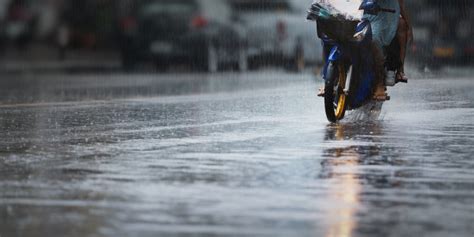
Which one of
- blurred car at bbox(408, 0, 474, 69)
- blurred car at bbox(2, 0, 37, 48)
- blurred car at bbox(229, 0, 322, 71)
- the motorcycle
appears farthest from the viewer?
blurred car at bbox(408, 0, 474, 69)

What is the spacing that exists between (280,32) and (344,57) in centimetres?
1652

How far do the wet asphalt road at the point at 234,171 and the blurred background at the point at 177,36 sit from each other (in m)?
14.0

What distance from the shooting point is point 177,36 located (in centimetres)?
3291

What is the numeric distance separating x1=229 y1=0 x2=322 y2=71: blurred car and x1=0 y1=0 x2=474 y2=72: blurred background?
0.02 meters

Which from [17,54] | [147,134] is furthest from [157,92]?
[17,54]

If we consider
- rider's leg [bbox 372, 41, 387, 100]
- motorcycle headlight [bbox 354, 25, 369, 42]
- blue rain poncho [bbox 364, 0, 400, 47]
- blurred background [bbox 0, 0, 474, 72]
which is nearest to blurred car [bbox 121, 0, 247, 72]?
blurred background [bbox 0, 0, 474, 72]

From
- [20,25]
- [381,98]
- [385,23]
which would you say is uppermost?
[385,23]

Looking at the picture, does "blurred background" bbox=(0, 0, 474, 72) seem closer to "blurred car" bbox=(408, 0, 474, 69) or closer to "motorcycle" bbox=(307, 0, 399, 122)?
"blurred car" bbox=(408, 0, 474, 69)

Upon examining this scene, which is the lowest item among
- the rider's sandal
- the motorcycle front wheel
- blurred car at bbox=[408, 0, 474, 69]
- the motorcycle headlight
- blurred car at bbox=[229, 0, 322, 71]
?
blurred car at bbox=[408, 0, 474, 69]

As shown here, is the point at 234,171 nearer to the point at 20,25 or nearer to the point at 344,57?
the point at 344,57

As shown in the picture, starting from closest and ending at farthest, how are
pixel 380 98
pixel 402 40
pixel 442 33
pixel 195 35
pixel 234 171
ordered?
pixel 234 171 → pixel 380 98 → pixel 402 40 → pixel 195 35 → pixel 442 33

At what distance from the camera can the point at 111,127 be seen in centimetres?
1519

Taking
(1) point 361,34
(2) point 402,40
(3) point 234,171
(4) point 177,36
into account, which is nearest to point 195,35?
(4) point 177,36

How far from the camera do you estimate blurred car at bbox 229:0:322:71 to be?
32.4 m
